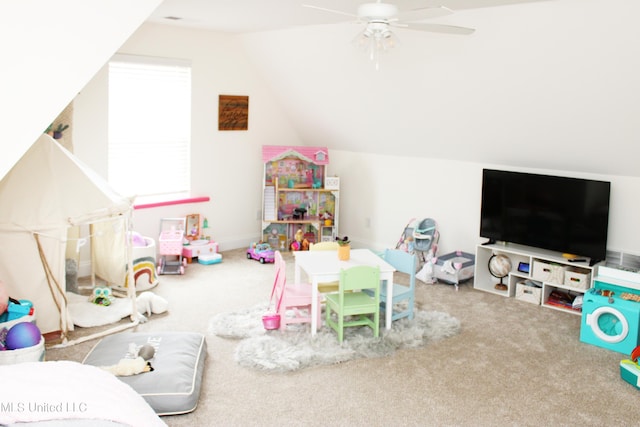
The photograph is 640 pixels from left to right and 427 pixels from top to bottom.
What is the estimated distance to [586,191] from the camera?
5.25 m

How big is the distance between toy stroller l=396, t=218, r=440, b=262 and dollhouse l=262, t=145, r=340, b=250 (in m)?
1.06

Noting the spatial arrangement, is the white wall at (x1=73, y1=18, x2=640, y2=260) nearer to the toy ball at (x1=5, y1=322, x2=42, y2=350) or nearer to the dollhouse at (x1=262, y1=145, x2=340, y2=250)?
the dollhouse at (x1=262, y1=145, x2=340, y2=250)

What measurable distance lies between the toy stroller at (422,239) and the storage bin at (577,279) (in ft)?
4.38

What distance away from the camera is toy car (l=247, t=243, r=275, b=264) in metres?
6.63

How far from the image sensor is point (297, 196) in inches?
287

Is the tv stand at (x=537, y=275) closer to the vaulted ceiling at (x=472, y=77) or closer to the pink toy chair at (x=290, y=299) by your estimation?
the vaulted ceiling at (x=472, y=77)

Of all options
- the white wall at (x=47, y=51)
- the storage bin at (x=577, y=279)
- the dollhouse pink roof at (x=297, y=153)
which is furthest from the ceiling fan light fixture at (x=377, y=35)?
the dollhouse pink roof at (x=297, y=153)

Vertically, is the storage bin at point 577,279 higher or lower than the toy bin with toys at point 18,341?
higher

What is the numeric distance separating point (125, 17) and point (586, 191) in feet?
13.4

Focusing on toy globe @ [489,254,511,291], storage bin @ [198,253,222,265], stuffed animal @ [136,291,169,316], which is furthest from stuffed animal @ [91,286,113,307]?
toy globe @ [489,254,511,291]

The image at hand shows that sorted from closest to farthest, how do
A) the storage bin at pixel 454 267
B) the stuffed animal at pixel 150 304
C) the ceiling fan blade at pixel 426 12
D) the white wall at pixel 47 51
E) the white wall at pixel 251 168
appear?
1. the white wall at pixel 47 51
2. the ceiling fan blade at pixel 426 12
3. the stuffed animal at pixel 150 304
4. the storage bin at pixel 454 267
5. the white wall at pixel 251 168

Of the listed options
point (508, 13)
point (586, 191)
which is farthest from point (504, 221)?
point (508, 13)

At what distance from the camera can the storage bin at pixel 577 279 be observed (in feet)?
17.1

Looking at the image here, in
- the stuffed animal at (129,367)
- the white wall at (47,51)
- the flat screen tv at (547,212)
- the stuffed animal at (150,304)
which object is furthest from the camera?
the flat screen tv at (547,212)
